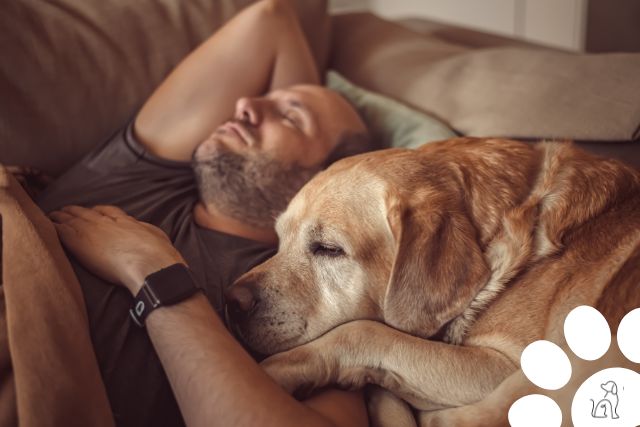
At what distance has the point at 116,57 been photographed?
82.0 inches

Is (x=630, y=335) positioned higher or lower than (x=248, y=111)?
lower

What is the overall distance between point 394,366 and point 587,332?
1.25 ft

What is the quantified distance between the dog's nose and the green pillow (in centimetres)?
86

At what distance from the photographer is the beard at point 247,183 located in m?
1.87

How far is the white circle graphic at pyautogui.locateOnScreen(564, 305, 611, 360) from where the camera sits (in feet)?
3.42

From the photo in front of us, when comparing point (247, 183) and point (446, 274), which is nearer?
point (446, 274)

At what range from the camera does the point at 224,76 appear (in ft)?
6.94

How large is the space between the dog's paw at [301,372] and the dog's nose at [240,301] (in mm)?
160

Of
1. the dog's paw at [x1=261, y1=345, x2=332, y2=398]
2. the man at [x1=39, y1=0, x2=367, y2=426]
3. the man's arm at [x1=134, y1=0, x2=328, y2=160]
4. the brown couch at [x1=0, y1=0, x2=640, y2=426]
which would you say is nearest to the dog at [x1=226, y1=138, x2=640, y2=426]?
the dog's paw at [x1=261, y1=345, x2=332, y2=398]

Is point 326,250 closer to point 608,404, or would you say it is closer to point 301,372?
point 301,372

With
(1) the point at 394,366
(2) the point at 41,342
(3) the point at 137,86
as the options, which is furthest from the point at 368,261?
(3) the point at 137,86

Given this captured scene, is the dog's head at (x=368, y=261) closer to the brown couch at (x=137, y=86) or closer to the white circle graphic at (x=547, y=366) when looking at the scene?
the white circle graphic at (x=547, y=366)

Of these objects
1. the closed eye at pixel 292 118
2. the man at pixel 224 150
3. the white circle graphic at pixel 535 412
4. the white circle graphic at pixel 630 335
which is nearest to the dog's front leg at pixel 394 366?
the white circle graphic at pixel 535 412

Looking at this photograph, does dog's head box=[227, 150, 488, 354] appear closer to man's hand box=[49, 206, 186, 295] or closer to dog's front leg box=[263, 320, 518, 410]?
dog's front leg box=[263, 320, 518, 410]
